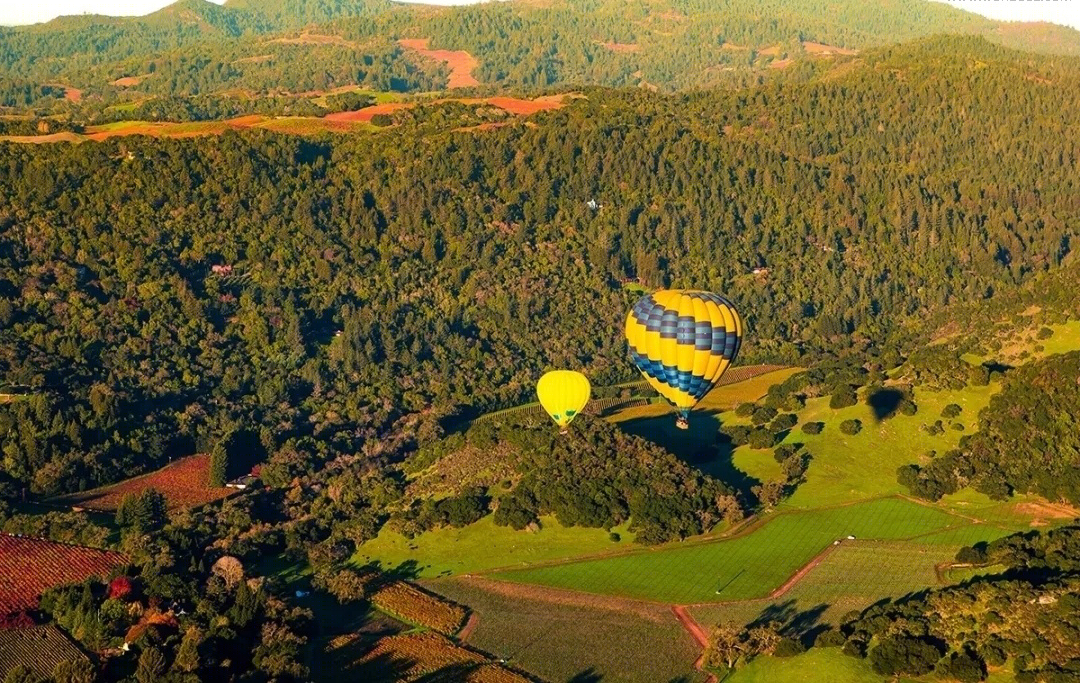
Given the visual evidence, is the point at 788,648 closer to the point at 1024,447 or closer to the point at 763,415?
the point at 1024,447

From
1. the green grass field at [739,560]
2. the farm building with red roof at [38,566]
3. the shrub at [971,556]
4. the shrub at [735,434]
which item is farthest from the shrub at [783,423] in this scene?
A: the farm building with red roof at [38,566]

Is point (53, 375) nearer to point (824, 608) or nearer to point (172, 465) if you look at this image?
point (172, 465)

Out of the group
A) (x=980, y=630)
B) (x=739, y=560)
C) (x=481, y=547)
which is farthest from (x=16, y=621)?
(x=980, y=630)

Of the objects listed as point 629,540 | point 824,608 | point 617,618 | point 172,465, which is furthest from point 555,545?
point 172,465

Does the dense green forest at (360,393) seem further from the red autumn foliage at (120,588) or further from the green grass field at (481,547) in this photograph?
the green grass field at (481,547)

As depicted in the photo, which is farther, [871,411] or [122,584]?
[871,411]

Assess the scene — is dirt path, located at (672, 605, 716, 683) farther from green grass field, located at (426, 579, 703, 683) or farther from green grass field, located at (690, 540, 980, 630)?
green grass field, located at (690, 540, 980, 630)
